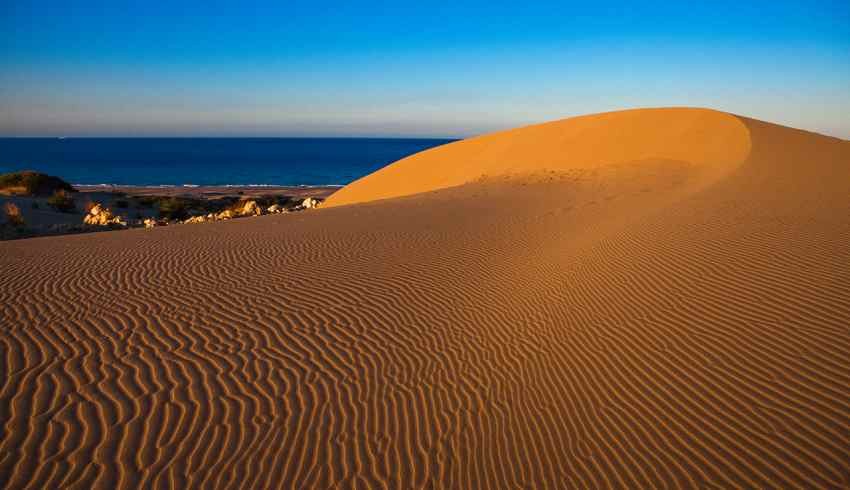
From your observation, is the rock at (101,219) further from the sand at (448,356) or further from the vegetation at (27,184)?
the sand at (448,356)

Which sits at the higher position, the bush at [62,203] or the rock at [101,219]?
the bush at [62,203]

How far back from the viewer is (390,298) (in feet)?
27.0

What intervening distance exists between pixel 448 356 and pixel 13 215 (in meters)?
24.2

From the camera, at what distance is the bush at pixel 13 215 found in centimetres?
2167

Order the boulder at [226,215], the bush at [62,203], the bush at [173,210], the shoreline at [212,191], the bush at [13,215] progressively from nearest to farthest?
the bush at [13,215] → the boulder at [226,215] → the bush at [62,203] → the bush at [173,210] → the shoreline at [212,191]

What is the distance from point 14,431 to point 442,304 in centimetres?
529

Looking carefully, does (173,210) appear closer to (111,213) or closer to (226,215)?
(111,213)

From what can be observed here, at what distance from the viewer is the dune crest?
21.2 meters

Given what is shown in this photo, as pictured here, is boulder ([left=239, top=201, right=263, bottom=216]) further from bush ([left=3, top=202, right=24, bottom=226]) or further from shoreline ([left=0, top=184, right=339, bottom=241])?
bush ([left=3, top=202, right=24, bottom=226])

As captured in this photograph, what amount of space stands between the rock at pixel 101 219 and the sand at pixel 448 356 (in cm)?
1243

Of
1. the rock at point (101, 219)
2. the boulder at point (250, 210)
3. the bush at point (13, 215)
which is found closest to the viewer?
the bush at point (13, 215)

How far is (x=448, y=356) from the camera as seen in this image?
6352mm

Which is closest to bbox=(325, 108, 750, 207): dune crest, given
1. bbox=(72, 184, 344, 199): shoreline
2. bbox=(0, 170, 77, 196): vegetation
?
bbox=(72, 184, 344, 199): shoreline

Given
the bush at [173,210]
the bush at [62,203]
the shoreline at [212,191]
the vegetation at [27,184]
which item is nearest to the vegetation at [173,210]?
the bush at [173,210]
